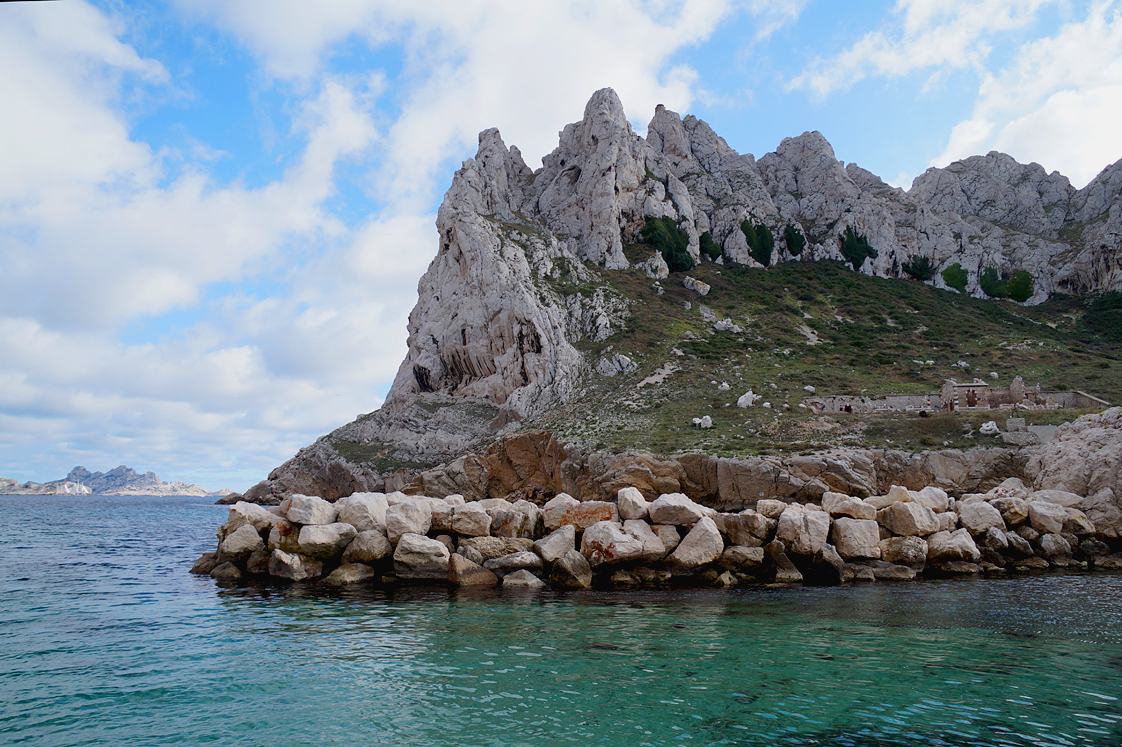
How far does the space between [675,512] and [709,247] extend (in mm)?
74761

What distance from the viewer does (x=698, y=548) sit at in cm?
1986

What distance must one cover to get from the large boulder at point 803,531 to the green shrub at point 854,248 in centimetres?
8314

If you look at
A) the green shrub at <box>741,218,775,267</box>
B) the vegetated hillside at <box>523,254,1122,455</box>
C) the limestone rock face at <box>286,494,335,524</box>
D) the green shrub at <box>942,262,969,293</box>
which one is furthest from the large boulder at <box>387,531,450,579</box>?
the green shrub at <box>942,262,969,293</box>

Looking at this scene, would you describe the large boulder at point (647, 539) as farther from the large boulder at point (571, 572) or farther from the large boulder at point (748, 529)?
the large boulder at point (748, 529)

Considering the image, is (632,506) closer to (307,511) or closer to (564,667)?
(307,511)

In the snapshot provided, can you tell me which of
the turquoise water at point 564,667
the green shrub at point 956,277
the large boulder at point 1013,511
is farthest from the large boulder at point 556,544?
the green shrub at point 956,277

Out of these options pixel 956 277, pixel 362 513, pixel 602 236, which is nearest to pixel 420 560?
pixel 362 513

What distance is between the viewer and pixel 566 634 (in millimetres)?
12602

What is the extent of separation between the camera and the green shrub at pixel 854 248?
9294 centimetres

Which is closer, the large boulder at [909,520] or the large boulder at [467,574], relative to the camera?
the large boulder at [467,574]

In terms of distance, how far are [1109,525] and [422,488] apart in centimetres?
3969

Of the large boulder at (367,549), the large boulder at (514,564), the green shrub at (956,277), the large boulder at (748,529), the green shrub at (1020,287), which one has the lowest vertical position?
the large boulder at (514,564)

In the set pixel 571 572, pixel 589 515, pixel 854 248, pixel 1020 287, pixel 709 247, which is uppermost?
pixel 854 248

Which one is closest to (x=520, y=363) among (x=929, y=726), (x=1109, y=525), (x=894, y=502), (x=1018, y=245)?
(x=894, y=502)
